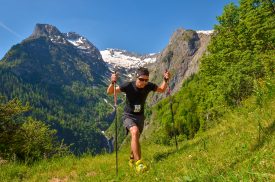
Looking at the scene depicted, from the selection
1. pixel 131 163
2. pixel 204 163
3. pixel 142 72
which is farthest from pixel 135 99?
pixel 204 163

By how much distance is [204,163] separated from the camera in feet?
25.6

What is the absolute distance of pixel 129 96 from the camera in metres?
11.5

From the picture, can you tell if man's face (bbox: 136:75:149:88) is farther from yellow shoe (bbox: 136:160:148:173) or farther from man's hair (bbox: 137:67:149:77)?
yellow shoe (bbox: 136:160:148:173)

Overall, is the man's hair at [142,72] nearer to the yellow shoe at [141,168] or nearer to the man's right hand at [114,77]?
the man's right hand at [114,77]

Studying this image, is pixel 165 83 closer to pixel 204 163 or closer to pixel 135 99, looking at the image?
pixel 135 99

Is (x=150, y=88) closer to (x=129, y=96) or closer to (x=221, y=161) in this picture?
(x=129, y=96)

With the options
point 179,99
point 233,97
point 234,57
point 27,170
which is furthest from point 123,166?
point 179,99

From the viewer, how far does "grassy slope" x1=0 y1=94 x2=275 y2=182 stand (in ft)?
19.4

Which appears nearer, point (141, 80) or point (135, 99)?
point (141, 80)

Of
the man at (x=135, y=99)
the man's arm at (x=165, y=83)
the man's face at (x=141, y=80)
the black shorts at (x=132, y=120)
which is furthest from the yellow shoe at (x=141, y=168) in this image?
the man's arm at (x=165, y=83)

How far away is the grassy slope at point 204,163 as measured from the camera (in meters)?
5.91

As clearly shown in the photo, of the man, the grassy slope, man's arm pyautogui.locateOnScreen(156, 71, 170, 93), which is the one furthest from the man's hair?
the grassy slope

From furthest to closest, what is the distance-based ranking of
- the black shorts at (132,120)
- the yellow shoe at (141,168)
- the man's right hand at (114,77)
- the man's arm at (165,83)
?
the man's arm at (165,83) < the black shorts at (132,120) < the man's right hand at (114,77) < the yellow shoe at (141,168)

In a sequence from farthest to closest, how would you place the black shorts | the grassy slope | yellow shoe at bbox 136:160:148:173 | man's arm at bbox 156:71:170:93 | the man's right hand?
1. man's arm at bbox 156:71:170:93
2. the black shorts
3. the man's right hand
4. yellow shoe at bbox 136:160:148:173
5. the grassy slope
